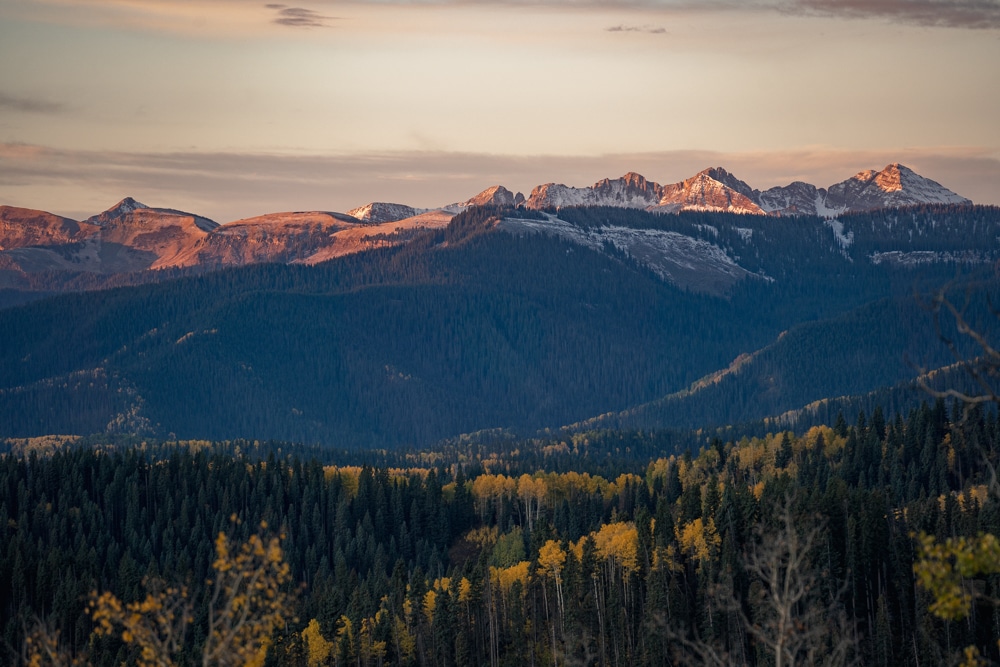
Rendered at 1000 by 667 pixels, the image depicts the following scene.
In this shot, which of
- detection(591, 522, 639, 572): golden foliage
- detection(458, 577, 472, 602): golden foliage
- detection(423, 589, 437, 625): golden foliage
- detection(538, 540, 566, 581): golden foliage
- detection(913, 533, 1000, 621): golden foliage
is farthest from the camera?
detection(538, 540, 566, 581): golden foliage

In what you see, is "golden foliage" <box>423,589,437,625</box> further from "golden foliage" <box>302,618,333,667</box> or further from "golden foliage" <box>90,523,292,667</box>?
"golden foliage" <box>90,523,292,667</box>

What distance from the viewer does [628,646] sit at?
452 feet

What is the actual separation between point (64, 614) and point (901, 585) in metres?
94.0

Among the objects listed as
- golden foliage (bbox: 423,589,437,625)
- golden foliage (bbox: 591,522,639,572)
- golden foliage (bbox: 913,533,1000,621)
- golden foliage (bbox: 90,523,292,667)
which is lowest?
golden foliage (bbox: 423,589,437,625)

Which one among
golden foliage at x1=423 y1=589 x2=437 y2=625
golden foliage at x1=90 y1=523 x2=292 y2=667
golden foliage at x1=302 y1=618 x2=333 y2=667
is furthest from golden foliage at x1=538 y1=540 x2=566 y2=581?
golden foliage at x1=90 y1=523 x2=292 y2=667

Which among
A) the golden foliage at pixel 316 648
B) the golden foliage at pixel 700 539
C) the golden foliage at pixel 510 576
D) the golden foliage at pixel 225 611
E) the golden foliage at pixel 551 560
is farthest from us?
the golden foliage at pixel 510 576

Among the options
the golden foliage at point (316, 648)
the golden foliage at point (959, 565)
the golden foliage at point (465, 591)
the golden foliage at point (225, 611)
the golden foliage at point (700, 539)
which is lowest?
the golden foliage at point (316, 648)

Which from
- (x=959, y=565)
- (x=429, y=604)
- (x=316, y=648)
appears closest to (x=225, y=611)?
(x=959, y=565)

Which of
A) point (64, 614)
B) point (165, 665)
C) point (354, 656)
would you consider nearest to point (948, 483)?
point (354, 656)

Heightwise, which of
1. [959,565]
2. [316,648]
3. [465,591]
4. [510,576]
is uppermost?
[959,565]

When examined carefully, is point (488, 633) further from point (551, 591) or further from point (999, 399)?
point (999, 399)

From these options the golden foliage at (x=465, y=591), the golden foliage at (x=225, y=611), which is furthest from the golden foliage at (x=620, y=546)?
the golden foliage at (x=225, y=611)

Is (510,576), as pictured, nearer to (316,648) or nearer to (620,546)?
(620,546)

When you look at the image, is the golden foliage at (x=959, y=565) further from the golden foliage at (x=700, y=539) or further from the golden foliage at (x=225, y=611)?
the golden foliage at (x=700, y=539)
